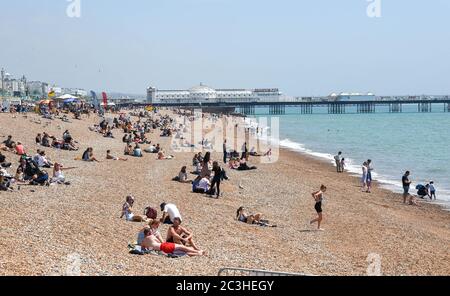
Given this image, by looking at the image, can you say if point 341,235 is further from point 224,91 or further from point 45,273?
point 224,91

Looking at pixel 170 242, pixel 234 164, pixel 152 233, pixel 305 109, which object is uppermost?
pixel 305 109

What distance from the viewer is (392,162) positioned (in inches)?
1134

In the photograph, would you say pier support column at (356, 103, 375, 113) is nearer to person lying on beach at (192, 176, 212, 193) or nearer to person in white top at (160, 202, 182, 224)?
person lying on beach at (192, 176, 212, 193)

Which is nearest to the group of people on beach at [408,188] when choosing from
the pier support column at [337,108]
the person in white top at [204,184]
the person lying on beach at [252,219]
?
the person in white top at [204,184]

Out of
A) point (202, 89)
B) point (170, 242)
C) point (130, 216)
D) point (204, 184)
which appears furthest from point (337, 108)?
point (170, 242)

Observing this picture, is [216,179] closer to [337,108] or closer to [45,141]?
[45,141]

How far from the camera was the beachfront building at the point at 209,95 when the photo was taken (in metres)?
120

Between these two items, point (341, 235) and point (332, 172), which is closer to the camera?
point (341, 235)

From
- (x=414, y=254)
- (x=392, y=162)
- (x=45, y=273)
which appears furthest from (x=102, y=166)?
(x=392, y=162)

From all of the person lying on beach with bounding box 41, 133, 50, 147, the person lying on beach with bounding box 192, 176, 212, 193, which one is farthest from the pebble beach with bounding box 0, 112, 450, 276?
the person lying on beach with bounding box 41, 133, 50, 147

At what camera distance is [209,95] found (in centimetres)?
12575

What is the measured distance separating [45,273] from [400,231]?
26.2ft
